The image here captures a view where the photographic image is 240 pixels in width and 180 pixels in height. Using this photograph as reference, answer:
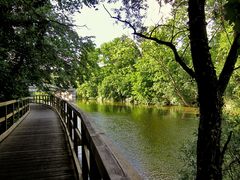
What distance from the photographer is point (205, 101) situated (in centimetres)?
174

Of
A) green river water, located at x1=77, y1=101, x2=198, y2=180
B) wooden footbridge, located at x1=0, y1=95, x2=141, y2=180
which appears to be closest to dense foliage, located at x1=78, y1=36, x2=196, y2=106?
green river water, located at x1=77, y1=101, x2=198, y2=180

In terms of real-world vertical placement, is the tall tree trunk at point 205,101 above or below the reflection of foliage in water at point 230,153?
above

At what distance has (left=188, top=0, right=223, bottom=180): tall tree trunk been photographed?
5.58 ft

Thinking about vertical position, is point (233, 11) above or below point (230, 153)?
above

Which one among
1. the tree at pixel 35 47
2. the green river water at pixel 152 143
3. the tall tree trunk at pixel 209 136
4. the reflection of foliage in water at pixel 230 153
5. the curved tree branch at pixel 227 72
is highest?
the tree at pixel 35 47

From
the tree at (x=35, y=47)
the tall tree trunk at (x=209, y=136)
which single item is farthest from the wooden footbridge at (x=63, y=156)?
the tree at (x=35, y=47)

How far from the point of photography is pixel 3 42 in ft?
18.0

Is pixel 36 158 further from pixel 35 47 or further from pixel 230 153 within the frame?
pixel 230 153

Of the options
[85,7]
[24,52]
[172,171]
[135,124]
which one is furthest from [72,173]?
[135,124]

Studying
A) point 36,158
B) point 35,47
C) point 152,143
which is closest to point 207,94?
point 36,158

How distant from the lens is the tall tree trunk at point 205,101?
1.70 meters

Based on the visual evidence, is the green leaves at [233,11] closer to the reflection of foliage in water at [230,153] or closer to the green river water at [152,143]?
the reflection of foliage in water at [230,153]

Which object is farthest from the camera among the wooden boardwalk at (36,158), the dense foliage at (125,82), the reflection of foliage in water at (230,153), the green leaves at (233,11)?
the dense foliage at (125,82)

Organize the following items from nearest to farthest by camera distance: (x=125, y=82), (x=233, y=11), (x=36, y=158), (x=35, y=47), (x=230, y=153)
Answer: (x=233, y=11), (x=36, y=158), (x=35, y=47), (x=230, y=153), (x=125, y=82)
